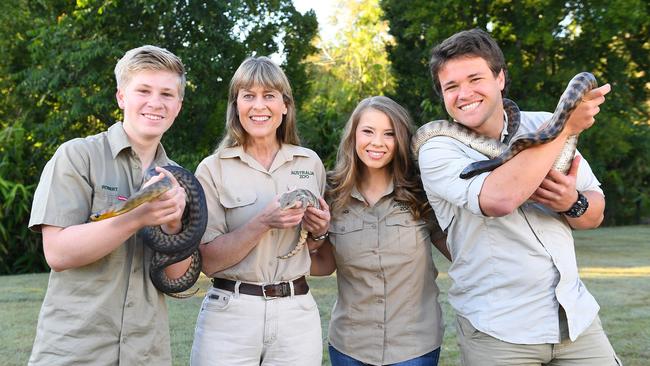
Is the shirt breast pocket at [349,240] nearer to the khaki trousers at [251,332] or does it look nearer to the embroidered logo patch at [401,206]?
the embroidered logo patch at [401,206]

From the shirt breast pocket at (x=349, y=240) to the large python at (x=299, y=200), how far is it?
32 cm

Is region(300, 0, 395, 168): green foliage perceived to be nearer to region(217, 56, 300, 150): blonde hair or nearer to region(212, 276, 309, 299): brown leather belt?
region(217, 56, 300, 150): blonde hair

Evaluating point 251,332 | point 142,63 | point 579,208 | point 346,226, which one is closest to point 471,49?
point 579,208

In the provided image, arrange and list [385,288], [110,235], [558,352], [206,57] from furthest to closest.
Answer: [206,57]
[385,288]
[558,352]
[110,235]

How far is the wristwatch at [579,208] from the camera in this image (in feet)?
10.8

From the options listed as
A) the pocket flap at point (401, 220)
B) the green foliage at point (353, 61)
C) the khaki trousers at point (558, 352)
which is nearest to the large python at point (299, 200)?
the pocket flap at point (401, 220)

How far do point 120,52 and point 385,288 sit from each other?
52.2 feet

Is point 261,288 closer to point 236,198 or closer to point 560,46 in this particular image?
point 236,198

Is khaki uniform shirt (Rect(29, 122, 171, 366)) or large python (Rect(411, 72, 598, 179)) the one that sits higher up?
large python (Rect(411, 72, 598, 179))

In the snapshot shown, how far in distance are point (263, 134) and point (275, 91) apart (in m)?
0.29

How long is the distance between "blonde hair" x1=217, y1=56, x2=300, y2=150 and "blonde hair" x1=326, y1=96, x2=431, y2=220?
404 millimetres

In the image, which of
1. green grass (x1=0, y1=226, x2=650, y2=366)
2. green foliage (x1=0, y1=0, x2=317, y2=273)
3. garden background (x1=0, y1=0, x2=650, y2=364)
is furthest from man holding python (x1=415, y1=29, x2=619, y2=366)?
green foliage (x1=0, y1=0, x2=317, y2=273)

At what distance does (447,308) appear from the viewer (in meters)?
9.66

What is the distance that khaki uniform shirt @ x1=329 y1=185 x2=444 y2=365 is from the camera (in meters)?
4.05
